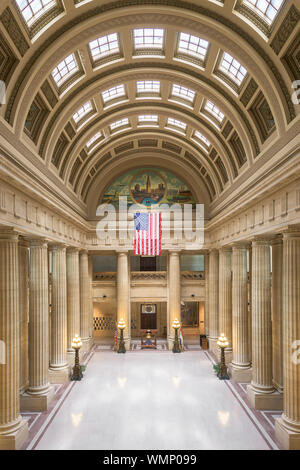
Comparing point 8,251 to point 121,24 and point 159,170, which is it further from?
point 159,170

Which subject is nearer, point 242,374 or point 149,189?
point 242,374

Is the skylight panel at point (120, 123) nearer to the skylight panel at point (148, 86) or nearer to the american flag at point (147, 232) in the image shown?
the skylight panel at point (148, 86)

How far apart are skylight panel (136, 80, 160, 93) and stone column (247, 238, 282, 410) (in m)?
9.61

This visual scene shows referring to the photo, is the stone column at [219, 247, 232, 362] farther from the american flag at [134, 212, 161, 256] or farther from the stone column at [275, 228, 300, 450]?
the stone column at [275, 228, 300, 450]

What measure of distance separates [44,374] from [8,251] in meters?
6.12

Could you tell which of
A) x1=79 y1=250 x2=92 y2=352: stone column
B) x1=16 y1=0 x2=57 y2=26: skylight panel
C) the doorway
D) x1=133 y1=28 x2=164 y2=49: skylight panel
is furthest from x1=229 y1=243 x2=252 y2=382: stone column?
the doorway

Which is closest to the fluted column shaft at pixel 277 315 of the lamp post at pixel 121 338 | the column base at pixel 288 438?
the column base at pixel 288 438

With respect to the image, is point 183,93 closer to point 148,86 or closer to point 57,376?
point 148,86

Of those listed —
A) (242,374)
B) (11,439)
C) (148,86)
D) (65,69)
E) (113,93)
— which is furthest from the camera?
(148,86)

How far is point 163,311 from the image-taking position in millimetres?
29000

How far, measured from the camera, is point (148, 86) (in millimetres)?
17281

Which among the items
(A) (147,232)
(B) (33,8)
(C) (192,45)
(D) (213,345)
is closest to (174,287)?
(D) (213,345)

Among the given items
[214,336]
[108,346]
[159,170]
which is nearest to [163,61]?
[159,170]

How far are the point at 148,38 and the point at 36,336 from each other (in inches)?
505
